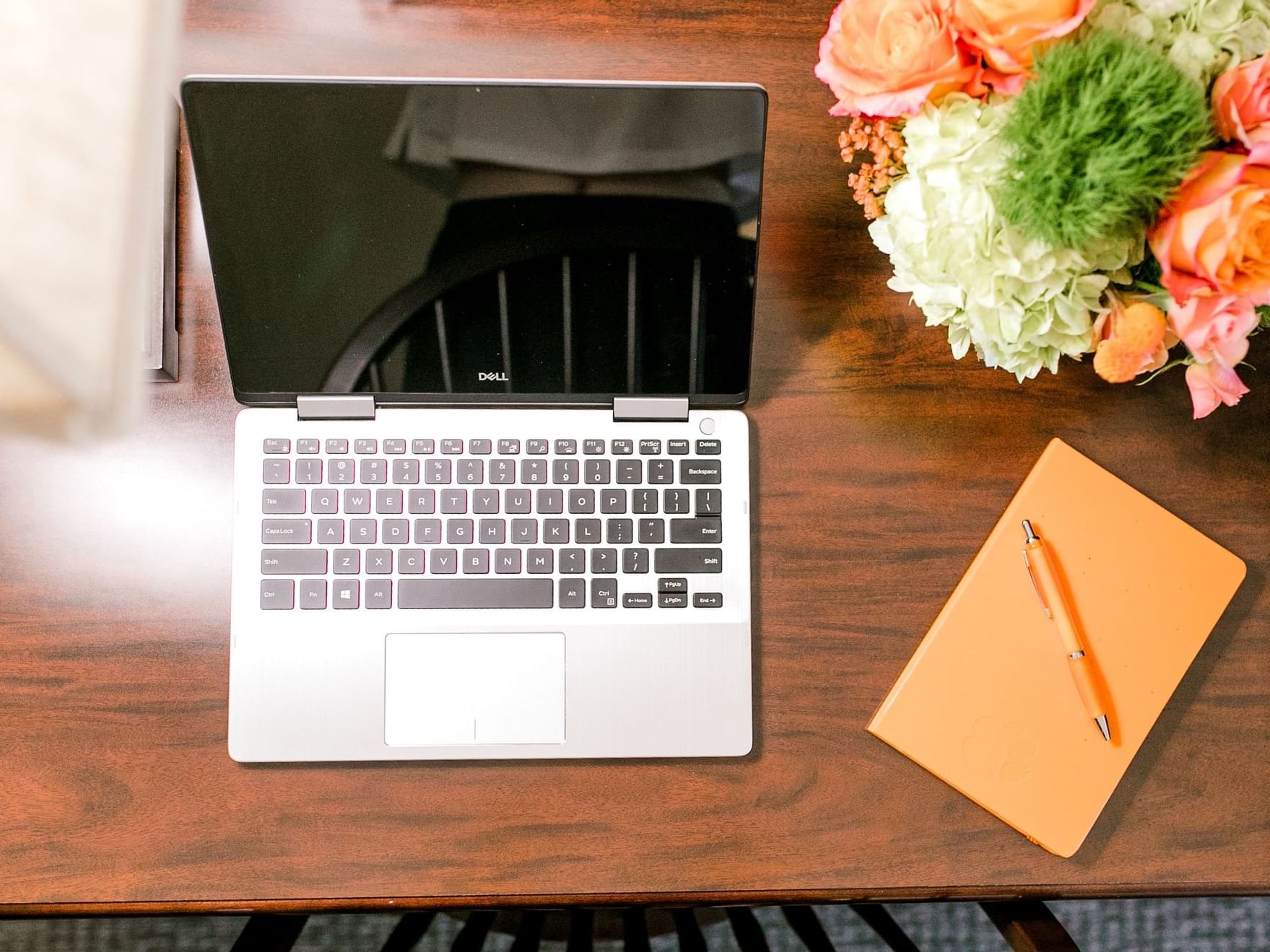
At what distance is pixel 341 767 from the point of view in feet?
2.31

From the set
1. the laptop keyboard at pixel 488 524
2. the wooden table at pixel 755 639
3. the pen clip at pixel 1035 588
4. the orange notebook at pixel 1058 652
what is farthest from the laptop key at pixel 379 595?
the pen clip at pixel 1035 588

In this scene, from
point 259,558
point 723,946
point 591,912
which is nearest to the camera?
point 259,558

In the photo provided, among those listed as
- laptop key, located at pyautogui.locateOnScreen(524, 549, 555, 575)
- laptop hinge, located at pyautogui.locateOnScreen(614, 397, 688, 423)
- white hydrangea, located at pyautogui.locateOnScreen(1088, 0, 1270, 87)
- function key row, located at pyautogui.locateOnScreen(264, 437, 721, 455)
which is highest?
white hydrangea, located at pyautogui.locateOnScreen(1088, 0, 1270, 87)

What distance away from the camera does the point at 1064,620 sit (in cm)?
71

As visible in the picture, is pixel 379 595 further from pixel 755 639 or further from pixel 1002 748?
pixel 1002 748

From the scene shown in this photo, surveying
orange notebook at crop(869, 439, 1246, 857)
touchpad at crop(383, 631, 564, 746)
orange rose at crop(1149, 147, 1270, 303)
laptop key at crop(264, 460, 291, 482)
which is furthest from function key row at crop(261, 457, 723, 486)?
orange rose at crop(1149, 147, 1270, 303)

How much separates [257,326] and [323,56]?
23 centimetres

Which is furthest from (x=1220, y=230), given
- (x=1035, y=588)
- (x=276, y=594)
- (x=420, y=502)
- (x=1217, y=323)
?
(x=276, y=594)

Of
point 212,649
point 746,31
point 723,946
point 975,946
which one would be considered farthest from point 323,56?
point 975,946

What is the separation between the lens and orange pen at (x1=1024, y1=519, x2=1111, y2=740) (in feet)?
2.31

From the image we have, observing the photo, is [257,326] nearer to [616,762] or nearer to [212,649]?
[212,649]

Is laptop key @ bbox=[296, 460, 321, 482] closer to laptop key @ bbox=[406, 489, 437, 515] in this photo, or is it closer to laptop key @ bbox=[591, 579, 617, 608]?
laptop key @ bbox=[406, 489, 437, 515]

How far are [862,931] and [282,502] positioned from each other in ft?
3.17

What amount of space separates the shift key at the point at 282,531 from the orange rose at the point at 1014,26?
0.54m
